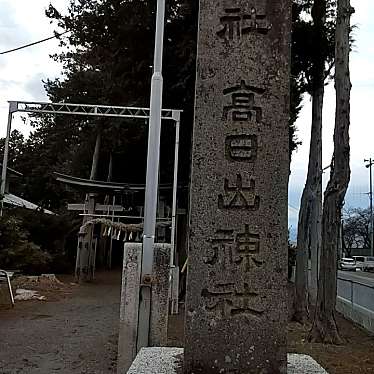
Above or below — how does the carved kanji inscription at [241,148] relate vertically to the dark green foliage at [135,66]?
below

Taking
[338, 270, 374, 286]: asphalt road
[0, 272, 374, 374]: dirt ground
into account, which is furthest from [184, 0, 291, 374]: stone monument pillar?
[338, 270, 374, 286]: asphalt road

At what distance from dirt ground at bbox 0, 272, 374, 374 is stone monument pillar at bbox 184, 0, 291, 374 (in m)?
3.94

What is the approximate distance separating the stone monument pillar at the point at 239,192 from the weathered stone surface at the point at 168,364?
0.19 meters

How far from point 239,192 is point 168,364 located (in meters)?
1.30

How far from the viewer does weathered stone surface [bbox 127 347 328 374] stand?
365 cm

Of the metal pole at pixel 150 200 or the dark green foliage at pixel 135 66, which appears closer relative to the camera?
the metal pole at pixel 150 200

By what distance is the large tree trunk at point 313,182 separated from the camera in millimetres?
12320

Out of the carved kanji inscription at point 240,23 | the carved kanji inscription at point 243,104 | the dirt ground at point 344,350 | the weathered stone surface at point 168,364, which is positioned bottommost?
the dirt ground at point 344,350

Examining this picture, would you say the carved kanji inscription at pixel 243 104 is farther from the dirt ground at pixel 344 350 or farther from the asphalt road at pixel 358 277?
the asphalt road at pixel 358 277

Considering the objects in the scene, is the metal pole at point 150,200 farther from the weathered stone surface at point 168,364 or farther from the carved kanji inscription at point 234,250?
the carved kanji inscription at point 234,250

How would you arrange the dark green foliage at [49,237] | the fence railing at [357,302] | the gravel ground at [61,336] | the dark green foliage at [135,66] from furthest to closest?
the dark green foliage at [49,237] < the dark green foliage at [135,66] < the fence railing at [357,302] < the gravel ground at [61,336]

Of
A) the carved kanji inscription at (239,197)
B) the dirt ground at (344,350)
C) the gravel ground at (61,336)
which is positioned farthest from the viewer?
the dirt ground at (344,350)

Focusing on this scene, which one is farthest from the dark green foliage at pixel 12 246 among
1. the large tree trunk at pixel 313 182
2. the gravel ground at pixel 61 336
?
the large tree trunk at pixel 313 182

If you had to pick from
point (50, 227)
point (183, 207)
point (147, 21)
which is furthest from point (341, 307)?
point (50, 227)
